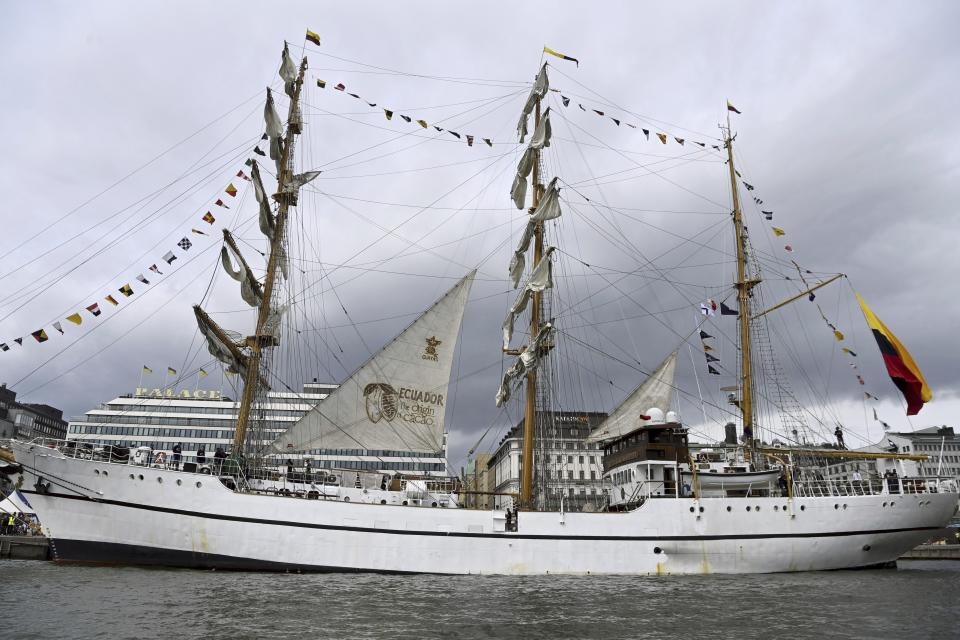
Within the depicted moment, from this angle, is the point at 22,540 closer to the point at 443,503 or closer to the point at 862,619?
the point at 443,503

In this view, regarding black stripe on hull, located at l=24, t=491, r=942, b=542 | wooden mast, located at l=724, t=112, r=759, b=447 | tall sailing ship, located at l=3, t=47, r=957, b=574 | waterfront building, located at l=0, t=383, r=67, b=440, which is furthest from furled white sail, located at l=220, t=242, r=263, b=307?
waterfront building, located at l=0, t=383, r=67, b=440

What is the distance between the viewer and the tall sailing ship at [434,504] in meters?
23.5

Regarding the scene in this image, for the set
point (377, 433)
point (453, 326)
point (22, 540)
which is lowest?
point (22, 540)

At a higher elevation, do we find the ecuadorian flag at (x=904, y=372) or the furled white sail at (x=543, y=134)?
the furled white sail at (x=543, y=134)

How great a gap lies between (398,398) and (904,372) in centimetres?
2295

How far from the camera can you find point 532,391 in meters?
30.0

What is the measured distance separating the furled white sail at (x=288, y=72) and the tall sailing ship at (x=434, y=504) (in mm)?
2974

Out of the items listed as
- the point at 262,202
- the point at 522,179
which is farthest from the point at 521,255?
the point at 262,202

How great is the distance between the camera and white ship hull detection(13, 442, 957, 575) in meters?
23.4

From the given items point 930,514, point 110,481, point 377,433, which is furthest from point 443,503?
point 930,514

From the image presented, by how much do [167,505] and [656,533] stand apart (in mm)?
19229

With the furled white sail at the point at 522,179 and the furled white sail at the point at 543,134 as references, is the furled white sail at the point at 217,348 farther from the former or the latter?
the furled white sail at the point at 543,134

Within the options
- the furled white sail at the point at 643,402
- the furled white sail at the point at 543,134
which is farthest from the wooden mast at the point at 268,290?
the furled white sail at the point at 643,402

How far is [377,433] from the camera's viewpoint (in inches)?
1070
